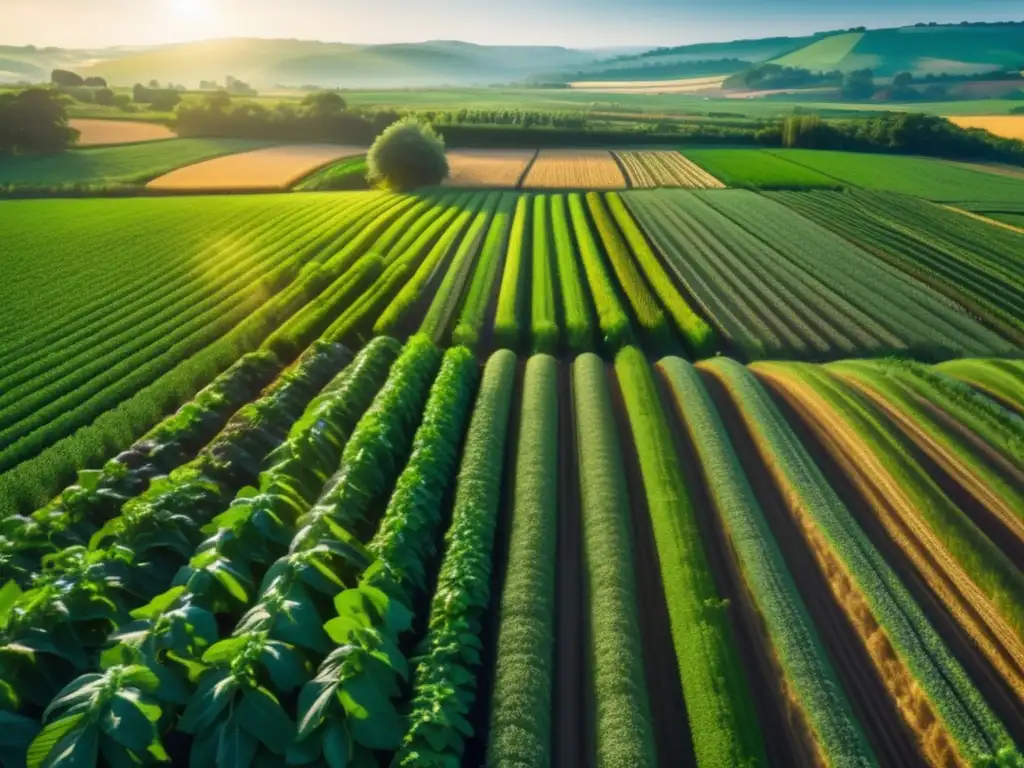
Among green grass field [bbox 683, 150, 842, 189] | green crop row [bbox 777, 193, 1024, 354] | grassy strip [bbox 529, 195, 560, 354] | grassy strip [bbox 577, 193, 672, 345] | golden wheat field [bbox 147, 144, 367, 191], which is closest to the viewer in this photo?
grassy strip [bbox 529, 195, 560, 354]

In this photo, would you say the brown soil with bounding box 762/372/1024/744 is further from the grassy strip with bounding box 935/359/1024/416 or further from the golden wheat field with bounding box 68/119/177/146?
the golden wheat field with bounding box 68/119/177/146

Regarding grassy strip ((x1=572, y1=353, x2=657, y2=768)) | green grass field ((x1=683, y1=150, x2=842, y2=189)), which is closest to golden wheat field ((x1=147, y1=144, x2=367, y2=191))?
green grass field ((x1=683, y1=150, x2=842, y2=189))

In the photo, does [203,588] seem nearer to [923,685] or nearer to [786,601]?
[786,601]

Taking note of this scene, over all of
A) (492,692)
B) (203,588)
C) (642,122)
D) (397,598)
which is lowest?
(492,692)

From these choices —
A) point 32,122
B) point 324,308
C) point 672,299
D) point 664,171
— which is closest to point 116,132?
point 32,122

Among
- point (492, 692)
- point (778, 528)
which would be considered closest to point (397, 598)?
point (492, 692)

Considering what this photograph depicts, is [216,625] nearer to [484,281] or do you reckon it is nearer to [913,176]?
[484,281]
